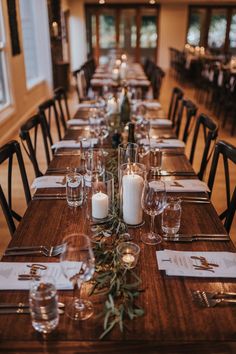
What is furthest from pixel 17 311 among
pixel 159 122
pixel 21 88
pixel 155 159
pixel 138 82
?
pixel 21 88

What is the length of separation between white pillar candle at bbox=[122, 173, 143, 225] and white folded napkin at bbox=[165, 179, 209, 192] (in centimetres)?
41

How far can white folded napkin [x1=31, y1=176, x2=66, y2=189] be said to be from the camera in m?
1.84

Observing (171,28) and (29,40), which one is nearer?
(29,40)

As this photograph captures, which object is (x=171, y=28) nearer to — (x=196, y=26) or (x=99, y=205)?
(x=196, y=26)

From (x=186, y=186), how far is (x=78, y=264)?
0.97 meters

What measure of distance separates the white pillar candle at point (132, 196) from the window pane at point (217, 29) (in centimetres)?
1339

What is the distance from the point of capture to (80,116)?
335 cm

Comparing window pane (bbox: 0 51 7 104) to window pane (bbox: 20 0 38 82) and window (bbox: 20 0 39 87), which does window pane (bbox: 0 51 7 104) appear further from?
window pane (bbox: 20 0 38 82)

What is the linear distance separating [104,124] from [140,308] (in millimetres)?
2021

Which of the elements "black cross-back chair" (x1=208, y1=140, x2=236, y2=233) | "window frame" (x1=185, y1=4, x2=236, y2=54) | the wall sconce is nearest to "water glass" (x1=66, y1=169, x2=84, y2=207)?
"black cross-back chair" (x1=208, y1=140, x2=236, y2=233)

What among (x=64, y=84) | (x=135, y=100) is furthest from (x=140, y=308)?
(x=64, y=84)

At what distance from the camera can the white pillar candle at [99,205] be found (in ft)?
4.76

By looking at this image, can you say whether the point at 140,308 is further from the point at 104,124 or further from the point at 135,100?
the point at 135,100

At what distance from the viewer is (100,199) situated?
4.74 ft
